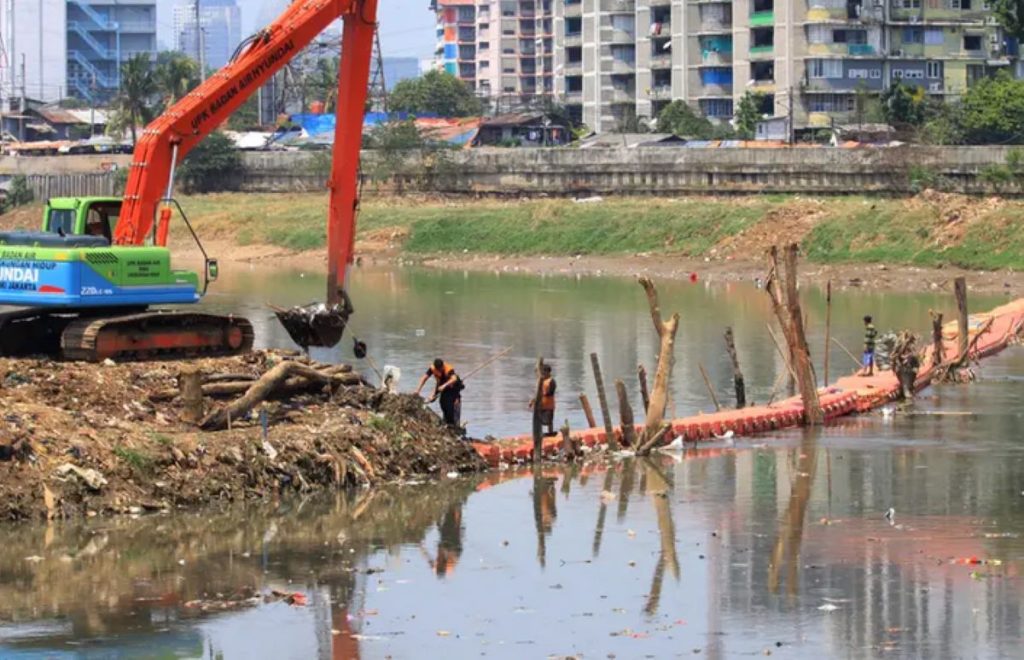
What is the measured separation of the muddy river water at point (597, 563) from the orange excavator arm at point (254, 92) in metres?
4.51

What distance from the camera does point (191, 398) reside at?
27922 mm

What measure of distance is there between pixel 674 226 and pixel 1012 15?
23.6m

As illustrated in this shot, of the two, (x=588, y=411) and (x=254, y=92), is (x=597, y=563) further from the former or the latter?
(x=254, y=92)

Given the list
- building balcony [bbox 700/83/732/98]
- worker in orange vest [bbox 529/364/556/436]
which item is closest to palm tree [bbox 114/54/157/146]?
building balcony [bbox 700/83/732/98]

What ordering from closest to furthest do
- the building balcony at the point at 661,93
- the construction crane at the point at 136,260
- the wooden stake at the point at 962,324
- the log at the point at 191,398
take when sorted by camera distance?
1. the log at the point at 191,398
2. the construction crane at the point at 136,260
3. the wooden stake at the point at 962,324
4. the building balcony at the point at 661,93

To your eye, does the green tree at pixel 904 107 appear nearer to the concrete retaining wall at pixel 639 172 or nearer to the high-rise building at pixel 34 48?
the concrete retaining wall at pixel 639 172

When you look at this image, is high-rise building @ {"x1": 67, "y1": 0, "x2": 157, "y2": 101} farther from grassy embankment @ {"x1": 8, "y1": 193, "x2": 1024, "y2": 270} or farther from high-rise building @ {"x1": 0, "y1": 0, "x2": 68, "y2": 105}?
grassy embankment @ {"x1": 8, "y1": 193, "x2": 1024, "y2": 270}

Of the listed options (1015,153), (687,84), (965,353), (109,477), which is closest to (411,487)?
(109,477)

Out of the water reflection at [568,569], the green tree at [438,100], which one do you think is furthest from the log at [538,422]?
the green tree at [438,100]

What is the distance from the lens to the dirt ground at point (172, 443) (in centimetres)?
2552

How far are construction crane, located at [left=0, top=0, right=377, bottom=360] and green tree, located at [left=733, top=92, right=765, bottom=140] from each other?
8309cm

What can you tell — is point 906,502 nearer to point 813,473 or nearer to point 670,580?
point 813,473

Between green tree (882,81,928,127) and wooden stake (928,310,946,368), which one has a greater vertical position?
green tree (882,81,928,127)

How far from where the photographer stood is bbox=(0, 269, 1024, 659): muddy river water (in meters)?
20.1
